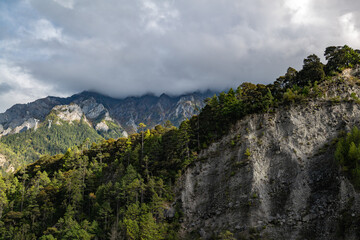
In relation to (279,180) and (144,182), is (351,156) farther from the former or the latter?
(144,182)

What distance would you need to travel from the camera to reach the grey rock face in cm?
3578

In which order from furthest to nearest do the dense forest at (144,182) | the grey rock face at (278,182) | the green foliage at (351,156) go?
the dense forest at (144,182)
the grey rock face at (278,182)
the green foliage at (351,156)

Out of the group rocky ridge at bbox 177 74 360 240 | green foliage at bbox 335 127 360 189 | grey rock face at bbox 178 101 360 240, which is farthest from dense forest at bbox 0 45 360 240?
grey rock face at bbox 178 101 360 240

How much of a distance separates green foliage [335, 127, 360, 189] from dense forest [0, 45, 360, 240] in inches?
6.8

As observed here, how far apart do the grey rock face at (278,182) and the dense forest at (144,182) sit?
3.03 meters

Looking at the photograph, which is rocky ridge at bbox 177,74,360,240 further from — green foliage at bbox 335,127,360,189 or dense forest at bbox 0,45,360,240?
dense forest at bbox 0,45,360,240

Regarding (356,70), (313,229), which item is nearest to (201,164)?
(313,229)

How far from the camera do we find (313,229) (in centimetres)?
3494

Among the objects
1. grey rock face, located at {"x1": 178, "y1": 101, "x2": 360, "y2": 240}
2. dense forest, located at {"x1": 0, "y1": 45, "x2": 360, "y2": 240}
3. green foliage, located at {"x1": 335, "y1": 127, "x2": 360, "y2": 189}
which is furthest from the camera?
dense forest, located at {"x1": 0, "y1": 45, "x2": 360, "y2": 240}

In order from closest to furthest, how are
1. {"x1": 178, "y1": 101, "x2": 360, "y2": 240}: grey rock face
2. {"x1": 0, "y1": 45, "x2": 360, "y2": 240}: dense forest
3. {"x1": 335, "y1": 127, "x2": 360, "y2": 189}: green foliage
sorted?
{"x1": 335, "y1": 127, "x2": 360, "y2": 189}: green foliage
{"x1": 178, "y1": 101, "x2": 360, "y2": 240}: grey rock face
{"x1": 0, "y1": 45, "x2": 360, "y2": 240}: dense forest

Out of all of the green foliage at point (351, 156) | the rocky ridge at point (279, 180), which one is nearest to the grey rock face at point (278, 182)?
the rocky ridge at point (279, 180)

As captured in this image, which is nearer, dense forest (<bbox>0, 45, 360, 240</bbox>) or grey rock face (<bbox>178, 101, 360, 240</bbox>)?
grey rock face (<bbox>178, 101, 360, 240</bbox>)

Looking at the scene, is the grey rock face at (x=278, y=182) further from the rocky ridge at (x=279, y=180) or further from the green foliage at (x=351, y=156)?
the green foliage at (x=351, y=156)

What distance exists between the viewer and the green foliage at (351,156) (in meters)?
34.8
